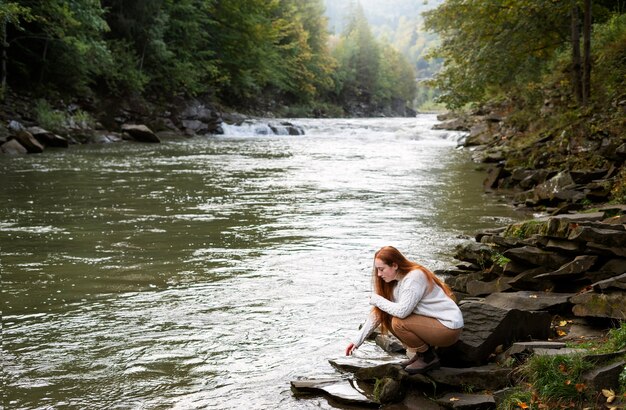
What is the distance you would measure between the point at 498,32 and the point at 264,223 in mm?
11055

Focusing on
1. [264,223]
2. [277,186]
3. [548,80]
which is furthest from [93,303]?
[548,80]

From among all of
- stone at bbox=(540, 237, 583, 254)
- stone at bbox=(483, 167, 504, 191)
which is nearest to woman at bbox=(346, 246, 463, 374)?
stone at bbox=(540, 237, 583, 254)

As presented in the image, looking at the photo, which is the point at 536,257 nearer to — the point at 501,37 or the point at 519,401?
the point at 519,401

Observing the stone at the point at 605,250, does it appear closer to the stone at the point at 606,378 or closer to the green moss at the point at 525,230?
the green moss at the point at 525,230

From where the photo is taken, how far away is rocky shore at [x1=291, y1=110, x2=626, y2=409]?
4719 mm

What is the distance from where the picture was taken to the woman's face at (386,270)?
16.6 ft

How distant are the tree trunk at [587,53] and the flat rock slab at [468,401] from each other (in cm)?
1456

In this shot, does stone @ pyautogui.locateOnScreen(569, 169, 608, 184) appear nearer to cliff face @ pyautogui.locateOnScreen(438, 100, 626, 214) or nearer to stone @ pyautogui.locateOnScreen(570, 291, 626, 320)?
cliff face @ pyautogui.locateOnScreen(438, 100, 626, 214)

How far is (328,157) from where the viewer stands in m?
26.4

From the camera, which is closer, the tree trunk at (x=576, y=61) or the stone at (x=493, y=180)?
the stone at (x=493, y=180)

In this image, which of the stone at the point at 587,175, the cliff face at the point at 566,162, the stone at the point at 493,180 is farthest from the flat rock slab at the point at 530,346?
the stone at the point at 493,180

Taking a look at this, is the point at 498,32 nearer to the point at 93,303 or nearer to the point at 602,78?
the point at 602,78

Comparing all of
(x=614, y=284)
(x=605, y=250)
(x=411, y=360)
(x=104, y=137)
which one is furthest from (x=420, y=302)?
(x=104, y=137)

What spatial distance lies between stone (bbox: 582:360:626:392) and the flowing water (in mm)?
1821
